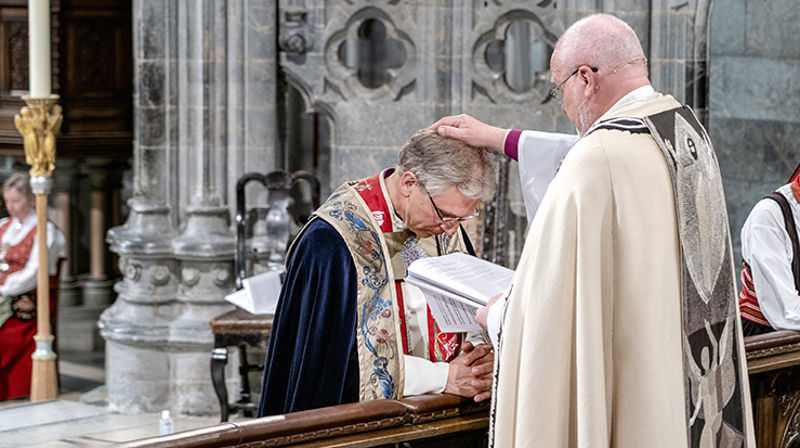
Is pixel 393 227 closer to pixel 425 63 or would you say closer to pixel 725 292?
pixel 725 292

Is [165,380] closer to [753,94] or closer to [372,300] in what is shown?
[753,94]

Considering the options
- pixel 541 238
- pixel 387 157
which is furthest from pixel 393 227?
pixel 387 157

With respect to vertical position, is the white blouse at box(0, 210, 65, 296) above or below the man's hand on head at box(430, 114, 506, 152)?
below

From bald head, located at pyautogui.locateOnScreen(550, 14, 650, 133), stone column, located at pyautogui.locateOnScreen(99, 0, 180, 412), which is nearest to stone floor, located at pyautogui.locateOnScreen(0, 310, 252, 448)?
stone column, located at pyautogui.locateOnScreen(99, 0, 180, 412)

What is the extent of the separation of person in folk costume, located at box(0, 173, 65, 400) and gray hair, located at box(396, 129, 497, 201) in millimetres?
4600

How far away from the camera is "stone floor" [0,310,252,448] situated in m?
6.06

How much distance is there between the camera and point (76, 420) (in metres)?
6.48

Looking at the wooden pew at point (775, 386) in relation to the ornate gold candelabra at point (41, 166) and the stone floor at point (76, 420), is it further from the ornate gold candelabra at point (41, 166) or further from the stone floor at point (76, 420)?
the ornate gold candelabra at point (41, 166)

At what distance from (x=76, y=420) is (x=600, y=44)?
4.50m

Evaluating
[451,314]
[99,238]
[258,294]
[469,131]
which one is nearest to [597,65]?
[469,131]

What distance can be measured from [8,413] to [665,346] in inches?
185

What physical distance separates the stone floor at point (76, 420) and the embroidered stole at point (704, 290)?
3.40 metres

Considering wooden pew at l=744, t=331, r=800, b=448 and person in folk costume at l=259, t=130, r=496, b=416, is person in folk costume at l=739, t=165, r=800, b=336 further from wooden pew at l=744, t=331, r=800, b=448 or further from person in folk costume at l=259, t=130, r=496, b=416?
person in folk costume at l=259, t=130, r=496, b=416

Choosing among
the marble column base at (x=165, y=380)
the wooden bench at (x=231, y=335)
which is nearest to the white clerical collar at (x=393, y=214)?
the wooden bench at (x=231, y=335)
